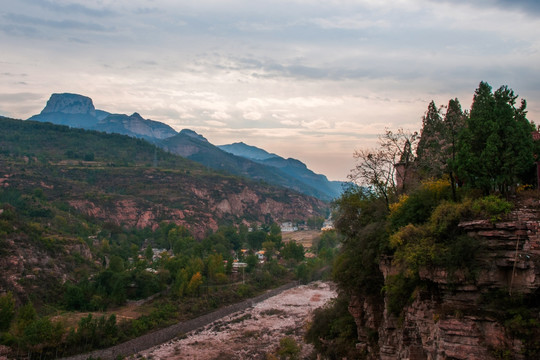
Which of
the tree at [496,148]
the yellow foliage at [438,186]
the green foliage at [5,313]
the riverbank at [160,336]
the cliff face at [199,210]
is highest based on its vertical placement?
the tree at [496,148]

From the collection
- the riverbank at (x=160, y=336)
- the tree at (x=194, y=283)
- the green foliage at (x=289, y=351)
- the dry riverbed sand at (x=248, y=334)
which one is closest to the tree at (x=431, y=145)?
the dry riverbed sand at (x=248, y=334)

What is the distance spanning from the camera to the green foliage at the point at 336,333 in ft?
86.8

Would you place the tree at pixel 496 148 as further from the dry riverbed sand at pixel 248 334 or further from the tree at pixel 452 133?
the dry riverbed sand at pixel 248 334

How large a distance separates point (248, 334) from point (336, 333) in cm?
2108

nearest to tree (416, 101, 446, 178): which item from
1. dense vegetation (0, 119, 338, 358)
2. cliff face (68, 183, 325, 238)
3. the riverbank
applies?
the riverbank

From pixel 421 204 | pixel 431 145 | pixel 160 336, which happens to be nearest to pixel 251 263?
pixel 160 336

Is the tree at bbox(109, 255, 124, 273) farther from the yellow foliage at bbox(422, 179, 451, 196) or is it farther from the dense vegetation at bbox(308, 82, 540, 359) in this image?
the yellow foliage at bbox(422, 179, 451, 196)

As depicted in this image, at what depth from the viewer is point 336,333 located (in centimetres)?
2912

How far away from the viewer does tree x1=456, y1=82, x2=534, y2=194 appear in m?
17.1

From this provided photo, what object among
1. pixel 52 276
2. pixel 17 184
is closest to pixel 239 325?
pixel 52 276

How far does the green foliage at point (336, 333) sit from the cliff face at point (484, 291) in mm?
9400

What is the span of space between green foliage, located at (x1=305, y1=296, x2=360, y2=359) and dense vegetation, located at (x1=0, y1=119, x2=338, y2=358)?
73.0 feet

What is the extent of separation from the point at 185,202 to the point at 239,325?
279 feet

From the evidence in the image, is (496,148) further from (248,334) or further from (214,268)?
(214,268)
